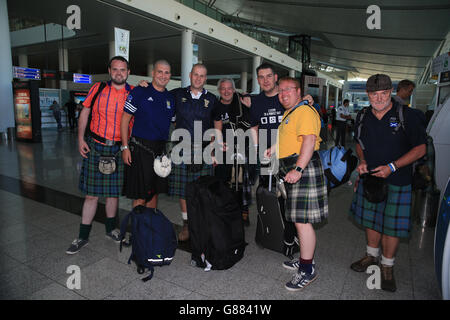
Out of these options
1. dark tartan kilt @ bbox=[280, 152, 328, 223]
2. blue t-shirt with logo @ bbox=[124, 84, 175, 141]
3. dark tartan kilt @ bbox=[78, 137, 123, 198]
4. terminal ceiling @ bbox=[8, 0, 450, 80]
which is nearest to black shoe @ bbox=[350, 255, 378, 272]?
dark tartan kilt @ bbox=[280, 152, 328, 223]

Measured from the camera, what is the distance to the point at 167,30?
12.3 meters

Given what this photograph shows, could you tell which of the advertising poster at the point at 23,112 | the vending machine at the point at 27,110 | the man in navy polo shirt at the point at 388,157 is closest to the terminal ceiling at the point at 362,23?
the vending machine at the point at 27,110

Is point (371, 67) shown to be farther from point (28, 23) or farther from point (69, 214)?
point (69, 214)

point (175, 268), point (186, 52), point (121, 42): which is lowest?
point (175, 268)

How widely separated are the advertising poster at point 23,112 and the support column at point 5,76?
351 millimetres

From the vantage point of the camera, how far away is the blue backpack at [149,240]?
2324 millimetres

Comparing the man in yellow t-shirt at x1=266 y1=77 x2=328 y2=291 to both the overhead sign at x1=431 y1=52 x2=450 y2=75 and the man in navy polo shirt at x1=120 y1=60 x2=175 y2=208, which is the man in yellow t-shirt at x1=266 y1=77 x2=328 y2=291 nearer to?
the man in navy polo shirt at x1=120 y1=60 x2=175 y2=208

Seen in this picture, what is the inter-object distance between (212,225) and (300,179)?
2.58 feet

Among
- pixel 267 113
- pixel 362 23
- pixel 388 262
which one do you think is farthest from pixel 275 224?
pixel 362 23

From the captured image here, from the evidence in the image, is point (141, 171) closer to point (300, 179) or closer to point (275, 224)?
point (275, 224)

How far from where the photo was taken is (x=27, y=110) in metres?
10.6

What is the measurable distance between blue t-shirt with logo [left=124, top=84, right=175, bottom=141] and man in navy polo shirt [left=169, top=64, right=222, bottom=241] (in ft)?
0.38

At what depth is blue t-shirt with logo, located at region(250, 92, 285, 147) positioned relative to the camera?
106 inches

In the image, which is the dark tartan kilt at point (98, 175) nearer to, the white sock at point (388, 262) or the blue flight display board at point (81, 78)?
the white sock at point (388, 262)
